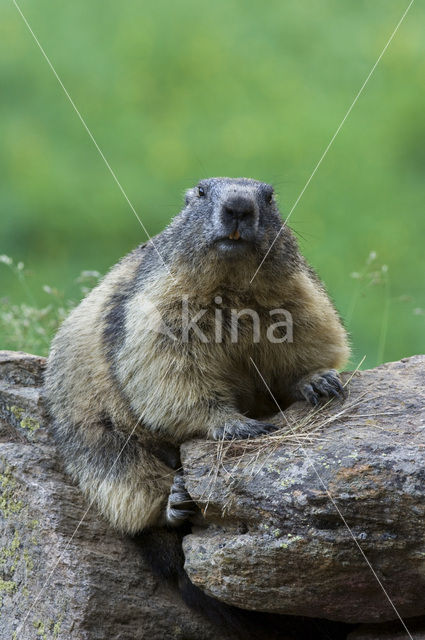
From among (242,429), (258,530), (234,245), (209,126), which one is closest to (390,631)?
(258,530)

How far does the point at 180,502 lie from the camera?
5.27 m

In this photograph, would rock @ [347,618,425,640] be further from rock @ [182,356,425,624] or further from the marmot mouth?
the marmot mouth

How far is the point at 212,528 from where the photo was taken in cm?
509

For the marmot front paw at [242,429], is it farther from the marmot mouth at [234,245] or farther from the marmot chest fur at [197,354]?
the marmot mouth at [234,245]

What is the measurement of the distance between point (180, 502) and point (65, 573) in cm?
77

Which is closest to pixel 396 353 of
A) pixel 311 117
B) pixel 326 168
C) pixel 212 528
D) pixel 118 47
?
pixel 326 168

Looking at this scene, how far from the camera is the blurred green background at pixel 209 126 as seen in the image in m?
10.6

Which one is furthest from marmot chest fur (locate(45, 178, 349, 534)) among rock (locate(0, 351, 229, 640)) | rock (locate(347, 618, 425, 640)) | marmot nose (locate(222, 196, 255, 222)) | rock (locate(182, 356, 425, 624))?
rock (locate(347, 618, 425, 640))

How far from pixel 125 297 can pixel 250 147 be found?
18.0 feet

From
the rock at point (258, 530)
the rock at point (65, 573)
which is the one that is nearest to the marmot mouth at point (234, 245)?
the rock at point (258, 530)

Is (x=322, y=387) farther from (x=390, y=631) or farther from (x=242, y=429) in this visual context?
(x=390, y=631)

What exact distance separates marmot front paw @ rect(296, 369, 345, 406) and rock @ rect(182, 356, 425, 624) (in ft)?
0.40

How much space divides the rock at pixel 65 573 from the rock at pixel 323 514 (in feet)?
1.87

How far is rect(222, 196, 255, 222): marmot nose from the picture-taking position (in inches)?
208
